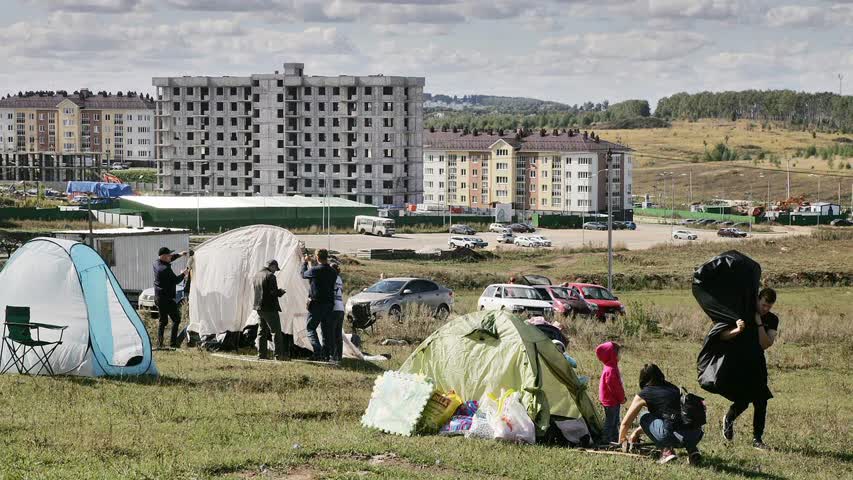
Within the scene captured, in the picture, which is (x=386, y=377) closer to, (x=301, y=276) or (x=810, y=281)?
(x=301, y=276)

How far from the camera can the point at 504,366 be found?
14555 mm

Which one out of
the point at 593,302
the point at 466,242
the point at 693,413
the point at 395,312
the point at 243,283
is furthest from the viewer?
the point at 466,242

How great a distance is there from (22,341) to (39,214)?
76.7m

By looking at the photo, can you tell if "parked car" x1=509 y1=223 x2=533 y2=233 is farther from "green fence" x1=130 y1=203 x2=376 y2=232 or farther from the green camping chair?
the green camping chair

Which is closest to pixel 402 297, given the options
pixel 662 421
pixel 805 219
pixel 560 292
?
pixel 560 292

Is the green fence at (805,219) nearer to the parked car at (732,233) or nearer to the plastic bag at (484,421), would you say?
the parked car at (732,233)

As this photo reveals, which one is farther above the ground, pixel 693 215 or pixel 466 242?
pixel 466 242

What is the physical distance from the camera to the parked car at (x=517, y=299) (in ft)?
114

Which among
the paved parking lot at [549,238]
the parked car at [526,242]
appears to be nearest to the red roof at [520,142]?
the paved parking lot at [549,238]

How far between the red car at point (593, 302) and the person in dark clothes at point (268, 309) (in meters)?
16.9

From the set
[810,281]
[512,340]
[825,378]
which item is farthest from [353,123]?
[512,340]

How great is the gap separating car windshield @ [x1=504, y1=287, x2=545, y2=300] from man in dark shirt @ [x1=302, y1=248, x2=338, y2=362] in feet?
54.5

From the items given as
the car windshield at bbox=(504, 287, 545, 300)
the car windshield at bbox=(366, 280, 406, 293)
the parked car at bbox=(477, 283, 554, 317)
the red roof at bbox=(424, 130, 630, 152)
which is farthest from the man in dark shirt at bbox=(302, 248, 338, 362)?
the red roof at bbox=(424, 130, 630, 152)

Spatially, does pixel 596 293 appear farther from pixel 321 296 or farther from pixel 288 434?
pixel 288 434
